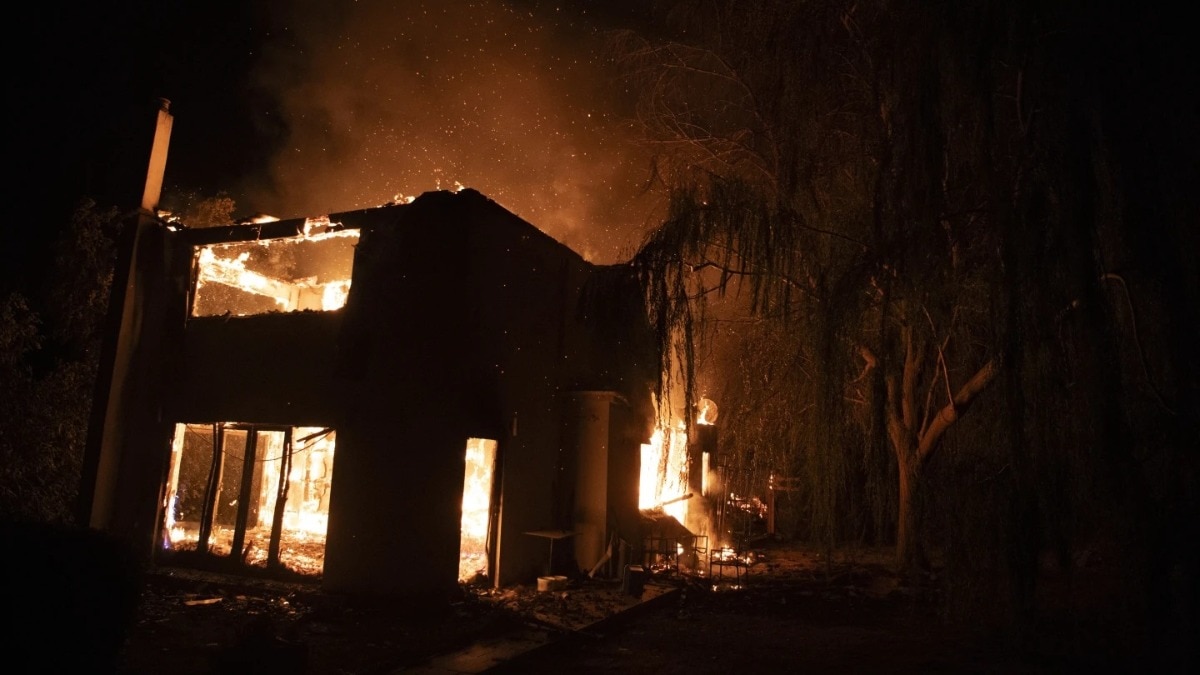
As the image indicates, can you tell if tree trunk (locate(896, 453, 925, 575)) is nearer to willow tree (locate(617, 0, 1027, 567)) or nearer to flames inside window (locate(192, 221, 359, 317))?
willow tree (locate(617, 0, 1027, 567))

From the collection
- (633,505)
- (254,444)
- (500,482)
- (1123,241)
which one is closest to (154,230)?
(254,444)

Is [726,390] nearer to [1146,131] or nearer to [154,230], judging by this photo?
[1146,131]

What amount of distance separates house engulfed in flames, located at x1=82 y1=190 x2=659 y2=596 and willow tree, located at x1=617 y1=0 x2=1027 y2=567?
1.73 meters

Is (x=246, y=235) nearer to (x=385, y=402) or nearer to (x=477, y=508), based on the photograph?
(x=385, y=402)

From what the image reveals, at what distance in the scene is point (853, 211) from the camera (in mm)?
10508

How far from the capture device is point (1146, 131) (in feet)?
19.6

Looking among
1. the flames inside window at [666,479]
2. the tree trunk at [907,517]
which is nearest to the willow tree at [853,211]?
the tree trunk at [907,517]

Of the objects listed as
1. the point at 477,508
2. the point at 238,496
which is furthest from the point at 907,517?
the point at 238,496

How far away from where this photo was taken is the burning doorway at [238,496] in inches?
443

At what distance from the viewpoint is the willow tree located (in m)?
7.60

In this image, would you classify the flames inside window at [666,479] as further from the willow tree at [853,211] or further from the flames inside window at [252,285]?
the flames inside window at [252,285]

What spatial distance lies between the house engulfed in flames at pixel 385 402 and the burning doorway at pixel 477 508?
0.20 ft

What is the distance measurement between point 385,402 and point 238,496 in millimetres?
3619

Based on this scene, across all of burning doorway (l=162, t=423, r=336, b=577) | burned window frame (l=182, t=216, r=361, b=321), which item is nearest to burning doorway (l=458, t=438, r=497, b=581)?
burning doorway (l=162, t=423, r=336, b=577)
